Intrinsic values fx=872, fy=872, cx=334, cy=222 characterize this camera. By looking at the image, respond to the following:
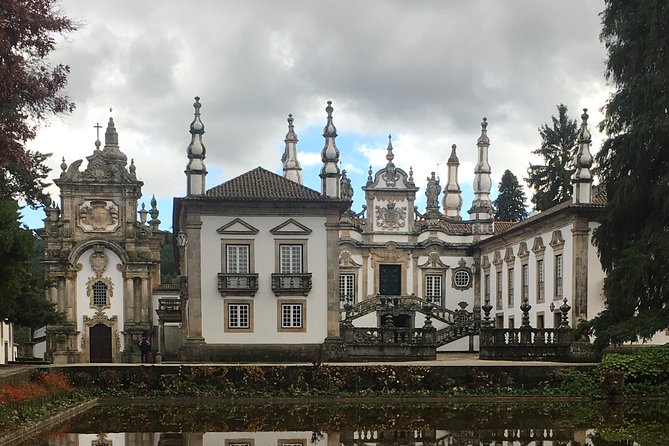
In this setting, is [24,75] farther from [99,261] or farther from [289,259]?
[99,261]

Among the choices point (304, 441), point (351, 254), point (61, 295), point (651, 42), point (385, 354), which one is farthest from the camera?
point (351, 254)

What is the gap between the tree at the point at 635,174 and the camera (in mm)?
22219

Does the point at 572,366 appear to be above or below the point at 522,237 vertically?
below

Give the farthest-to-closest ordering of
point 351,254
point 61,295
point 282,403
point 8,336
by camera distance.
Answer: point 351,254, point 61,295, point 8,336, point 282,403

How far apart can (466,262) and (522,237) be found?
6.20m

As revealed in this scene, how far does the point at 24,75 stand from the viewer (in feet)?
53.0

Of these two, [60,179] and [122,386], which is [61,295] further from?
[122,386]

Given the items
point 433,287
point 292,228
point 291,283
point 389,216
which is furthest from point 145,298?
point 433,287

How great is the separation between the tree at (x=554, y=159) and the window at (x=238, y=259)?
26424mm

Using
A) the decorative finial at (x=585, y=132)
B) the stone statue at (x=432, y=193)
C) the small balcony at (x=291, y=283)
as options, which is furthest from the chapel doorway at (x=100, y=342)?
the decorative finial at (x=585, y=132)

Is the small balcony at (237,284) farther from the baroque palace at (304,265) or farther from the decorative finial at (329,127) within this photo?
the decorative finial at (329,127)

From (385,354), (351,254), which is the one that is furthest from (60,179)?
(385,354)

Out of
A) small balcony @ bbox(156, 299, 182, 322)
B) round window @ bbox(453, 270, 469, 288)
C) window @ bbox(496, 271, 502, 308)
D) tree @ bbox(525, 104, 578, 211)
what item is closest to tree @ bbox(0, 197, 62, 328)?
small balcony @ bbox(156, 299, 182, 322)

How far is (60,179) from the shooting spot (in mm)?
39219
